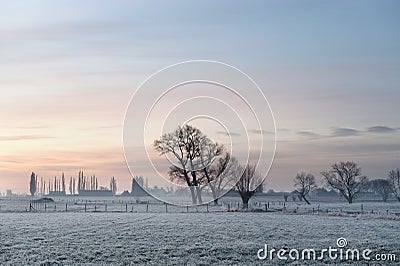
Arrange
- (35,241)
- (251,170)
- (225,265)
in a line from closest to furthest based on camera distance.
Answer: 1. (225,265)
2. (35,241)
3. (251,170)

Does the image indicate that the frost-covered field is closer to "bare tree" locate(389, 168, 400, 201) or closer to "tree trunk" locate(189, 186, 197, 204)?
"tree trunk" locate(189, 186, 197, 204)

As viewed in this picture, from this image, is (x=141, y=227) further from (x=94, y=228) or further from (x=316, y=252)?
(x=316, y=252)

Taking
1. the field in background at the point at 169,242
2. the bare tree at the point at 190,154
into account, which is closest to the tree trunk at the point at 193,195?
the bare tree at the point at 190,154

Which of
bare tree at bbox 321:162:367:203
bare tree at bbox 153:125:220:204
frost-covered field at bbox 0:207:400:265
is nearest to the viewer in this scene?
frost-covered field at bbox 0:207:400:265

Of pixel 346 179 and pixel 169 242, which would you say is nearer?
pixel 169 242

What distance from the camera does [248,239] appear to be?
99.0 ft

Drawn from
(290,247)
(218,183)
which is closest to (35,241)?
(290,247)

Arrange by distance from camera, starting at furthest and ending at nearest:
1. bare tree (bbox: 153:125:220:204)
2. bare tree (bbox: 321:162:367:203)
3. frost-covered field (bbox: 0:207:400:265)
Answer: bare tree (bbox: 321:162:367:203) < bare tree (bbox: 153:125:220:204) < frost-covered field (bbox: 0:207:400:265)

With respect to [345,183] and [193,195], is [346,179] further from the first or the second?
[193,195]

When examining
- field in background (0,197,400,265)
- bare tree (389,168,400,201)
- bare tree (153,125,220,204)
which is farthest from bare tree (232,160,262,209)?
bare tree (389,168,400,201)

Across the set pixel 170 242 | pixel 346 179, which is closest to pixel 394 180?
pixel 346 179

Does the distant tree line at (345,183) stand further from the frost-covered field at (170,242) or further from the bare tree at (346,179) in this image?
the frost-covered field at (170,242)

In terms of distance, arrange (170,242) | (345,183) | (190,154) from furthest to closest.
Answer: (345,183) → (190,154) → (170,242)

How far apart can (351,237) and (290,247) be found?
651 cm
